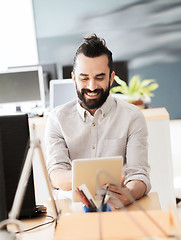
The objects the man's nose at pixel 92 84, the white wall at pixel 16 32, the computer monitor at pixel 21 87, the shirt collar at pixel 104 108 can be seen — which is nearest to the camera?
the man's nose at pixel 92 84

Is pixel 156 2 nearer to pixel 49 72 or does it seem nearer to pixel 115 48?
pixel 115 48

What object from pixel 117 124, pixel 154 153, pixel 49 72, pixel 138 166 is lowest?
pixel 154 153

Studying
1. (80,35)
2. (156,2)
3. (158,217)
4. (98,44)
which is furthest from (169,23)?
(158,217)

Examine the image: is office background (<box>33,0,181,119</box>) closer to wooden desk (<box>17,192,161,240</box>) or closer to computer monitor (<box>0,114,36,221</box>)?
wooden desk (<box>17,192,161,240</box>)

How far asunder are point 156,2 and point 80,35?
4.15ft

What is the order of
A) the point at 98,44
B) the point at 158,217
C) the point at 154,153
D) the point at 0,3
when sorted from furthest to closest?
the point at 0,3 < the point at 154,153 < the point at 98,44 < the point at 158,217

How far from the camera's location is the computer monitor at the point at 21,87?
3939 mm

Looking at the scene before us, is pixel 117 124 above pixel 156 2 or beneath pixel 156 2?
beneath

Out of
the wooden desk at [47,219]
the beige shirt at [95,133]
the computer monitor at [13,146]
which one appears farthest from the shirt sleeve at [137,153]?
the computer monitor at [13,146]

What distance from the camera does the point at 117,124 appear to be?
6.35ft

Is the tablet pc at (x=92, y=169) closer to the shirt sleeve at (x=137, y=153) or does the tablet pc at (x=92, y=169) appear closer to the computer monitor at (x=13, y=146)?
the computer monitor at (x=13, y=146)

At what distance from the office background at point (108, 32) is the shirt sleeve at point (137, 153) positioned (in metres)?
Result: 4.42

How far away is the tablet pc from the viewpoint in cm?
138

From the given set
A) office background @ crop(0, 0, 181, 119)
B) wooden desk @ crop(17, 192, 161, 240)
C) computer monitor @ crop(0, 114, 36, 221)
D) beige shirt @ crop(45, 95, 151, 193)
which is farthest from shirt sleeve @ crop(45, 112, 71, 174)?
office background @ crop(0, 0, 181, 119)
